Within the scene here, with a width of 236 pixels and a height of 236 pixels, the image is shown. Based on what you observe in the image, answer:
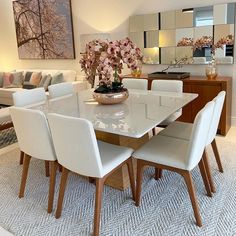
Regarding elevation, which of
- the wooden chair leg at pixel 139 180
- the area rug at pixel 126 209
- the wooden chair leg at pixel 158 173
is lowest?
the area rug at pixel 126 209

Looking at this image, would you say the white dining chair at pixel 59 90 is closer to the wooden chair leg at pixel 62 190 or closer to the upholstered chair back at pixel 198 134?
the wooden chair leg at pixel 62 190

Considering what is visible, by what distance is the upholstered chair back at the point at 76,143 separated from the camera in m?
1.72

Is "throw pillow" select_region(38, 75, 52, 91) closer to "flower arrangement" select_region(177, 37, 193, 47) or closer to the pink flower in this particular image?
"flower arrangement" select_region(177, 37, 193, 47)

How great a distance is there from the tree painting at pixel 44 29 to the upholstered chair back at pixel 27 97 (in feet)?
8.12

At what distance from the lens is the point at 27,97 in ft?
9.68

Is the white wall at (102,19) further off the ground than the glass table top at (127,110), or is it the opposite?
the white wall at (102,19)

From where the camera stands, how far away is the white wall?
4.08 m

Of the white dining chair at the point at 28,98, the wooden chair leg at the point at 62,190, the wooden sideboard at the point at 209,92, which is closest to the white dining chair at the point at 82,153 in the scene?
the wooden chair leg at the point at 62,190

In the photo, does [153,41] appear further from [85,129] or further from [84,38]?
[85,129]

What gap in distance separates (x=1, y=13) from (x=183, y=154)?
5.90m

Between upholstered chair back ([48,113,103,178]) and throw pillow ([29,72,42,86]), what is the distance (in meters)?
3.83

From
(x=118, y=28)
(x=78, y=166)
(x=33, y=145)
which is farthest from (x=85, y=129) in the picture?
(x=118, y=28)

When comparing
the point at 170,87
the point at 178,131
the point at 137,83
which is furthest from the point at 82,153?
the point at 137,83

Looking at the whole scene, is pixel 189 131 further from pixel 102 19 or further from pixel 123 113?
pixel 102 19
